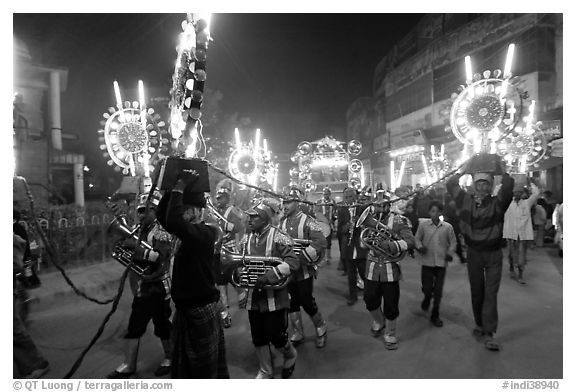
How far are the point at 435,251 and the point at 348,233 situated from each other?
2000 millimetres

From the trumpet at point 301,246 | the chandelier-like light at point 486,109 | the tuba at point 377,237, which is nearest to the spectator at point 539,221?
the chandelier-like light at point 486,109

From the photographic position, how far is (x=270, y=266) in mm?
3746

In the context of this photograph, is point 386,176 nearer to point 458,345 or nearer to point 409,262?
point 409,262

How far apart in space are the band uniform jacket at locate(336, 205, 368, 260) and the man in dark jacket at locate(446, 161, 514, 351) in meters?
1.63

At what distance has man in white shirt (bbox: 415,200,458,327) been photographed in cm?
570

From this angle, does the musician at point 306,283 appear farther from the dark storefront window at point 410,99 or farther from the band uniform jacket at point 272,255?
the dark storefront window at point 410,99

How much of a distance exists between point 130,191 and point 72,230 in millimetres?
4813

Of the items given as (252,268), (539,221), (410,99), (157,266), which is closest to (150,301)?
(157,266)

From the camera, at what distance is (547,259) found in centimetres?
960

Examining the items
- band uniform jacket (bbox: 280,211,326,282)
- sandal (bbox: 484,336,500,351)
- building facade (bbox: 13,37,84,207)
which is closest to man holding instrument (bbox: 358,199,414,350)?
band uniform jacket (bbox: 280,211,326,282)

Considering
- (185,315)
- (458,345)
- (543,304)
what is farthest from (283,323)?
(543,304)

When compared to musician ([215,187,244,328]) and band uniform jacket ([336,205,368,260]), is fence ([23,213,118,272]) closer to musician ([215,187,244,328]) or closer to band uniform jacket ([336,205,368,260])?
musician ([215,187,244,328])

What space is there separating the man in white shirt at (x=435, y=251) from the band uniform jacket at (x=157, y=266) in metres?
3.84
